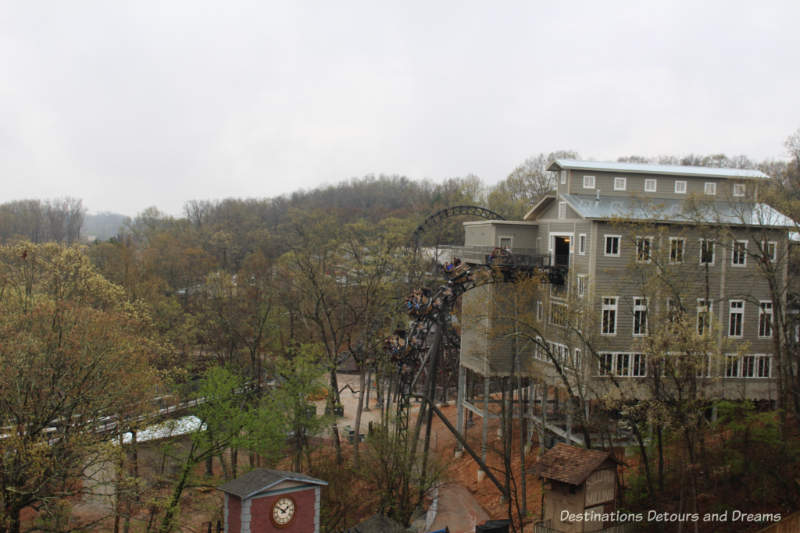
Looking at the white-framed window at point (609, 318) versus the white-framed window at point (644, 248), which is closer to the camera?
the white-framed window at point (644, 248)

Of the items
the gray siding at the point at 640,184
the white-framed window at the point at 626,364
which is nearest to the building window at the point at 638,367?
the white-framed window at the point at 626,364

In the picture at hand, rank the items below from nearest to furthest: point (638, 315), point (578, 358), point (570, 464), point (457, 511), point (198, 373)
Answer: point (570, 464)
point (638, 315)
point (578, 358)
point (457, 511)
point (198, 373)

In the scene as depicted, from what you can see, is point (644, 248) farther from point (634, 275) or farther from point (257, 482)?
point (257, 482)

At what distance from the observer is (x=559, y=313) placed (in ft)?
84.2

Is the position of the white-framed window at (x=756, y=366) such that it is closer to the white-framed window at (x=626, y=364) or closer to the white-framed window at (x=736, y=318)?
the white-framed window at (x=736, y=318)

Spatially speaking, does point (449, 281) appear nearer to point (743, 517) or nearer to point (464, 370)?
point (464, 370)

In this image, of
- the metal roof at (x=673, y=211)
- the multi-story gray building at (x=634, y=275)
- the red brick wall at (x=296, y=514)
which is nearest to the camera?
the red brick wall at (x=296, y=514)

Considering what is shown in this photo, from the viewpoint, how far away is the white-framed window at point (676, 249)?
24.6 m

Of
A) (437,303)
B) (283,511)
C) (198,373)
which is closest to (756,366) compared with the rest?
(437,303)

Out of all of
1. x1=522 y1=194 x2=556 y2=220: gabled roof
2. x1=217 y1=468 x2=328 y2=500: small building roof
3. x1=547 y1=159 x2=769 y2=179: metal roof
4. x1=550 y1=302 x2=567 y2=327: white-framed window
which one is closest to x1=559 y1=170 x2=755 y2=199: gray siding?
x1=547 y1=159 x2=769 y2=179: metal roof

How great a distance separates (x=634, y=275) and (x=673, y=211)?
5062mm

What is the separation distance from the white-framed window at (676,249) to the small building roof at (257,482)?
49.4 ft

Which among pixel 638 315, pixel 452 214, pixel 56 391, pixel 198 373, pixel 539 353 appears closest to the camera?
pixel 56 391

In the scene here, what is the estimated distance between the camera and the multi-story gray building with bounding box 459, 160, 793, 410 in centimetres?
2370
